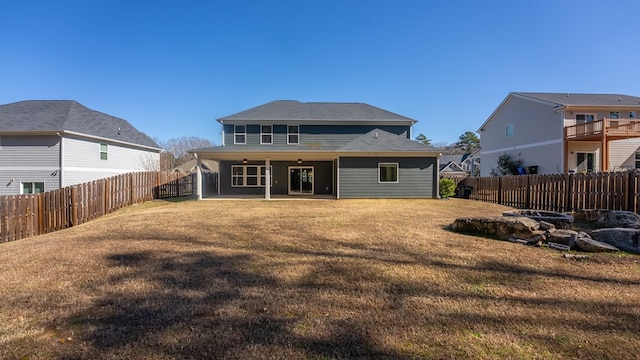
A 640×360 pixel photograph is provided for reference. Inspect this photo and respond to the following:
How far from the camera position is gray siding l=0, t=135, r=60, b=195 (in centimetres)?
1603

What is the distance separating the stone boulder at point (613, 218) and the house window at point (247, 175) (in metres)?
16.3

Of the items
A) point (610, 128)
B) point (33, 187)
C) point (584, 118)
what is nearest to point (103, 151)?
point (33, 187)

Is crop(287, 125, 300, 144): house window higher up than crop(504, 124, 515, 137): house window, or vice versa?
crop(504, 124, 515, 137): house window

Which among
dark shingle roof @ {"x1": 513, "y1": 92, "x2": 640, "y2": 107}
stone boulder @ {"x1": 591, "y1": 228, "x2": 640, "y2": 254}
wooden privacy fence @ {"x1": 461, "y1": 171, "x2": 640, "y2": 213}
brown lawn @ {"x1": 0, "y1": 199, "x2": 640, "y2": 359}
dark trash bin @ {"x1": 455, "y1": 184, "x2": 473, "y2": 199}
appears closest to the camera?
brown lawn @ {"x1": 0, "y1": 199, "x2": 640, "y2": 359}

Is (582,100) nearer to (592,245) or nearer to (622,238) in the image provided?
(622,238)

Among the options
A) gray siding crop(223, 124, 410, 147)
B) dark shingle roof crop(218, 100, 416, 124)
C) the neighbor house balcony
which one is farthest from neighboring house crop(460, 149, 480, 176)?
gray siding crop(223, 124, 410, 147)

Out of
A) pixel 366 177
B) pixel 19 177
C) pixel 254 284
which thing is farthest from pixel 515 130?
pixel 19 177

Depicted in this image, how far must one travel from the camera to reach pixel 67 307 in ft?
10.7

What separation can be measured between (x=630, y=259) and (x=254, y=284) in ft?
20.2

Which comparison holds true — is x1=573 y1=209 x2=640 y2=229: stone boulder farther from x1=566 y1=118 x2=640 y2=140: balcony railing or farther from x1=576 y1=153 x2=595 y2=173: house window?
x1=576 y1=153 x2=595 y2=173: house window

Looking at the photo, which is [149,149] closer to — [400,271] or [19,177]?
[19,177]

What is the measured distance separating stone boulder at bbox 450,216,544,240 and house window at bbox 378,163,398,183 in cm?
938

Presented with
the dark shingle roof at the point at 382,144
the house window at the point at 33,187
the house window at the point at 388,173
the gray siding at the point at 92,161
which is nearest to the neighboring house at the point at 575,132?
the dark shingle roof at the point at 382,144

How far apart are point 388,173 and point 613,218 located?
1019 cm
